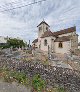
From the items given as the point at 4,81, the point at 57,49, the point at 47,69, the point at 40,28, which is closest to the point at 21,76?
the point at 4,81

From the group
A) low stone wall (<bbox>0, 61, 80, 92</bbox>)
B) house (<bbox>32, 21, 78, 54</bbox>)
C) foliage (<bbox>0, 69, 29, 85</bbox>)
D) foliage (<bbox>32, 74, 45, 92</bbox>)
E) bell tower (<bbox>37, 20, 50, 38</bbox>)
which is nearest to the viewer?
foliage (<bbox>32, 74, 45, 92</bbox>)

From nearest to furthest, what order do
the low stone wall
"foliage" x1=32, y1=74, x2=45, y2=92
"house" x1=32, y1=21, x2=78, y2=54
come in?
"foliage" x1=32, y1=74, x2=45, y2=92 < the low stone wall < "house" x1=32, y1=21, x2=78, y2=54

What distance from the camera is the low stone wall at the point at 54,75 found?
7.55m

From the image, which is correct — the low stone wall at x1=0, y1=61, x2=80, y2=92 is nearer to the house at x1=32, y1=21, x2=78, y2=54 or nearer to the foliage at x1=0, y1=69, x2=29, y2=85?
the foliage at x1=0, y1=69, x2=29, y2=85

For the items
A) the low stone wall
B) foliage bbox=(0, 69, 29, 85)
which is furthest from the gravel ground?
the low stone wall

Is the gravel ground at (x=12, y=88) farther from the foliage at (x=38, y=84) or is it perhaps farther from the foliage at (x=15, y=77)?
the foliage at (x=38, y=84)

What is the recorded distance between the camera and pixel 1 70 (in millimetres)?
9430

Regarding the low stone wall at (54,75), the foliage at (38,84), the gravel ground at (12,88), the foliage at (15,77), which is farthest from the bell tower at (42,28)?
the gravel ground at (12,88)

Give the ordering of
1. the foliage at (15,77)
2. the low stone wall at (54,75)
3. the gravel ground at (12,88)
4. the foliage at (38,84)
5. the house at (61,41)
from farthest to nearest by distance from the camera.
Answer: the house at (61,41), the foliage at (15,77), the low stone wall at (54,75), the gravel ground at (12,88), the foliage at (38,84)

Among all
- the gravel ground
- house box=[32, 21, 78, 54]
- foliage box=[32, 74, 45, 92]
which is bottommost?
the gravel ground

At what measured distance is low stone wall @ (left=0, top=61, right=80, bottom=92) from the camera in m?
7.55

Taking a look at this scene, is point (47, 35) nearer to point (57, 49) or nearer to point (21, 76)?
point (57, 49)

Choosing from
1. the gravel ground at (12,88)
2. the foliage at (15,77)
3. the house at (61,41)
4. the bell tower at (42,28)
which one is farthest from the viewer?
the bell tower at (42,28)

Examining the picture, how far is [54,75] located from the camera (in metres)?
8.23
